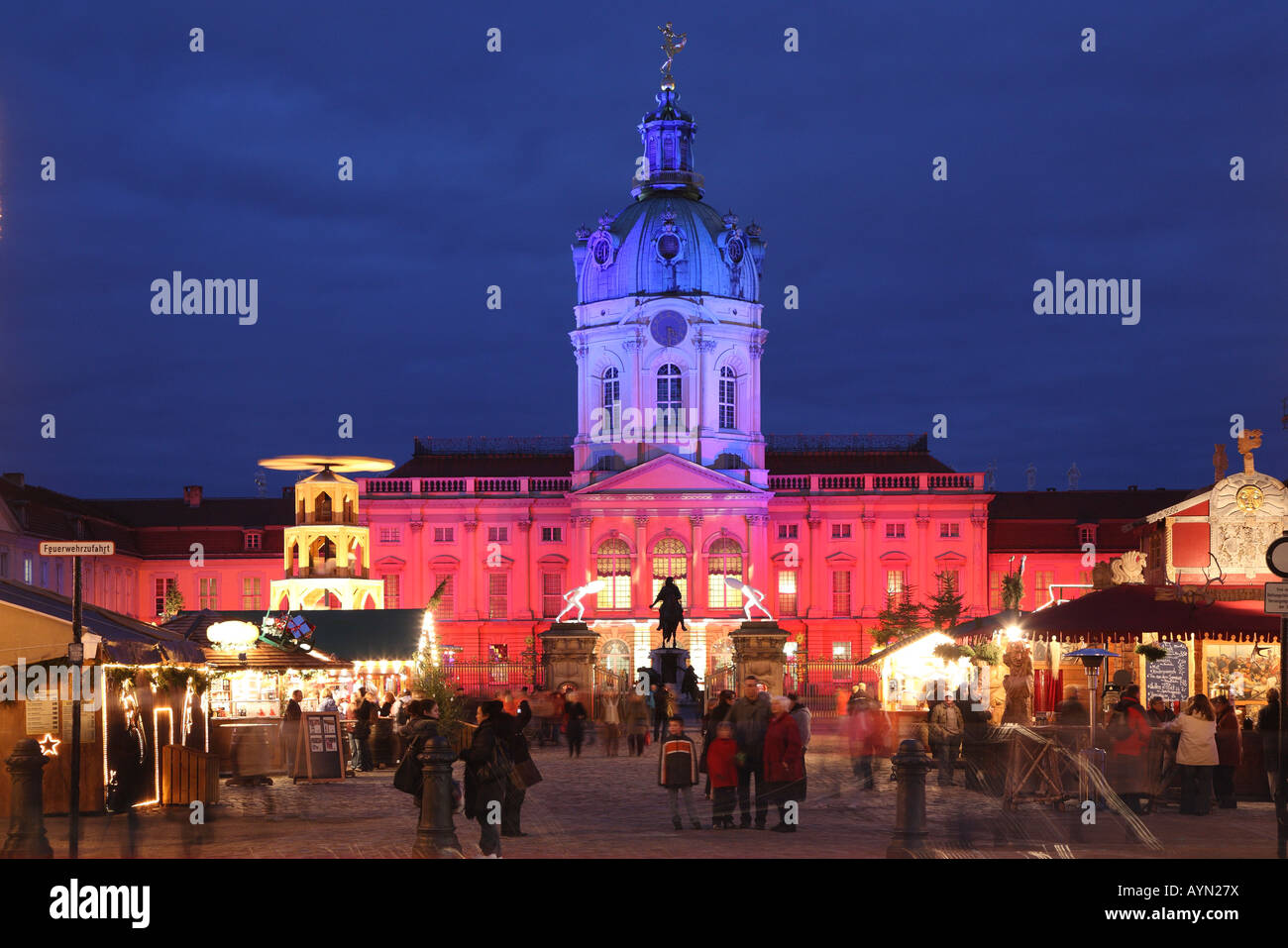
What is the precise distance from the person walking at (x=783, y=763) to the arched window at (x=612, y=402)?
73107 millimetres

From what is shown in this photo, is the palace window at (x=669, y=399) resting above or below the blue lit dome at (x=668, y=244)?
below

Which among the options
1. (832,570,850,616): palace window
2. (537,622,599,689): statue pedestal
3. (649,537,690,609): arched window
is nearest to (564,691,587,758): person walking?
(537,622,599,689): statue pedestal

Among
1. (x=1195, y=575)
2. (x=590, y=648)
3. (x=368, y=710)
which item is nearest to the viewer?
(x=1195, y=575)

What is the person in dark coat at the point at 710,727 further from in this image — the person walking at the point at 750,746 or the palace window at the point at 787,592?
the palace window at the point at 787,592

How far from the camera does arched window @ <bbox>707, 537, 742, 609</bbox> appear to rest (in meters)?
92.1

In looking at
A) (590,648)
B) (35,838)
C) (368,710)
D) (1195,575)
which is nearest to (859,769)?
(1195,575)

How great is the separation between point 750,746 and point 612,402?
73.3 metres

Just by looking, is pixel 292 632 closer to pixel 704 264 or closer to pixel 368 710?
pixel 368 710

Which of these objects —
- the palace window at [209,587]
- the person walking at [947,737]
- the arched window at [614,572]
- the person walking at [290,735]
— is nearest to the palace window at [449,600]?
the arched window at [614,572]

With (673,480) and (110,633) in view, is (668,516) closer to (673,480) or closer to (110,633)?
(673,480)

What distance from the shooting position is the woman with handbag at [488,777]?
18.2 m

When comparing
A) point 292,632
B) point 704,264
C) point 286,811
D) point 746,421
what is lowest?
point 286,811
